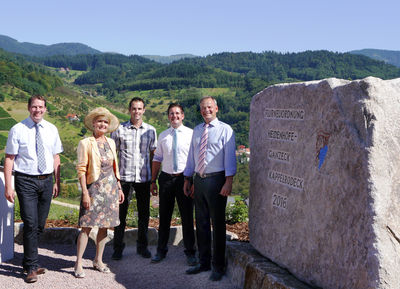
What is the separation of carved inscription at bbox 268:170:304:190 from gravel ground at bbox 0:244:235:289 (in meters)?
1.34

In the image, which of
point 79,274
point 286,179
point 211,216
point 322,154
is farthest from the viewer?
point 79,274

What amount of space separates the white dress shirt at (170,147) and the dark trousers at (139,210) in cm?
46

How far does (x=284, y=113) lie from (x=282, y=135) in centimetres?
24

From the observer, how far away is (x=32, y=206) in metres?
4.95

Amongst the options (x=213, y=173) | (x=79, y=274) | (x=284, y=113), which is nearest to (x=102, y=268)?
(x=79, y=274)

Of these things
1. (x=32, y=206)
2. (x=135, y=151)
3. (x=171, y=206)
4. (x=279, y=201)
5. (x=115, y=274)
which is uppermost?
(x=135, y=151)

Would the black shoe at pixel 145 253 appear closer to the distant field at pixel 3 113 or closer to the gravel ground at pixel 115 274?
the gravel ground at pixel 115 274

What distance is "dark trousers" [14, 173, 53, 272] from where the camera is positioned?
4.88 meters

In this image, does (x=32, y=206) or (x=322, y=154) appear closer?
(x=322, y=154)

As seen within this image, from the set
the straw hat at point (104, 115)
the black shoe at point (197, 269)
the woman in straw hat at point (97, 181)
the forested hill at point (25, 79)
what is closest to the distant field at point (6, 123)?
the forested hill at point (25, 79)

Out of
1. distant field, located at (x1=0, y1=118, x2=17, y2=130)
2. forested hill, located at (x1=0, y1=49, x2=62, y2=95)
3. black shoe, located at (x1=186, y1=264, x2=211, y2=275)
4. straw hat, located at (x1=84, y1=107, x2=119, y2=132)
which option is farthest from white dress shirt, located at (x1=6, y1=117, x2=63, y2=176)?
forested hill, located at (x1=0, y1=49, x2=62, y2=95)

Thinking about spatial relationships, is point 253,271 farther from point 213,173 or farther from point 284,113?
point 284,113

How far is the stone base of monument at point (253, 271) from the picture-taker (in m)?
4.27

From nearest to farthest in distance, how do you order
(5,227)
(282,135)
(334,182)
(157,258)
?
(334,182) < (282,135) < (5,227) < (157,258)
